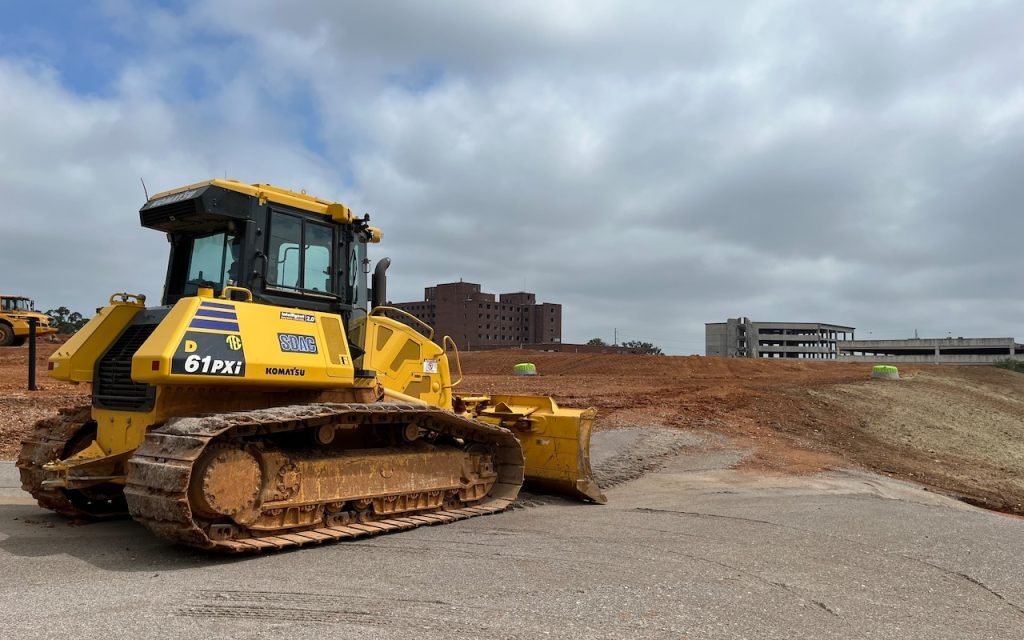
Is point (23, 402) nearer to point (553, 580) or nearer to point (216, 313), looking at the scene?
point (216, 313)

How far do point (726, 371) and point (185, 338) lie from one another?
34.6m

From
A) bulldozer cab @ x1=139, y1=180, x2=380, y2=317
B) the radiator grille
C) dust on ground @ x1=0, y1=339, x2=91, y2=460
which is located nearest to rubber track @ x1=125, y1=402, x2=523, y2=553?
the radiator grille

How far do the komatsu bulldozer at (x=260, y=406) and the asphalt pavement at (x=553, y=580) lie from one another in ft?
1.36

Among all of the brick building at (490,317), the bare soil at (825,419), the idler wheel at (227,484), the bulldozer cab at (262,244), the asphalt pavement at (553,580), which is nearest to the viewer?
the asphalt pavement at (553,580)

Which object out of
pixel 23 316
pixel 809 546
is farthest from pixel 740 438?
pixel 23 316

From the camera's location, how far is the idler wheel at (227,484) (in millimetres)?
6184

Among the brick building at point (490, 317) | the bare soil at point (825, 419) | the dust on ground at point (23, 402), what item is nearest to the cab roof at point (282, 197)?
the dust on ground at point (23, 402)

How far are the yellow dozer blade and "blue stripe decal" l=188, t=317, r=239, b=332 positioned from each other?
428 cm

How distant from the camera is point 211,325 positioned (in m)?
6.56

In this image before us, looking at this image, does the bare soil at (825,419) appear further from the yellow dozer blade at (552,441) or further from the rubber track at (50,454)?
the rubber track at (50,454)

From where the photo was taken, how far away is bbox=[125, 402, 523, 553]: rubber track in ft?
19.2

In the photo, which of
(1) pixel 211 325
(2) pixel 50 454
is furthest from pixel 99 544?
(1) pixel 211 325

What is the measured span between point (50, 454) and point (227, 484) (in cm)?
247

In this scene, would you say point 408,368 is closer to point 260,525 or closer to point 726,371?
point 260,525
